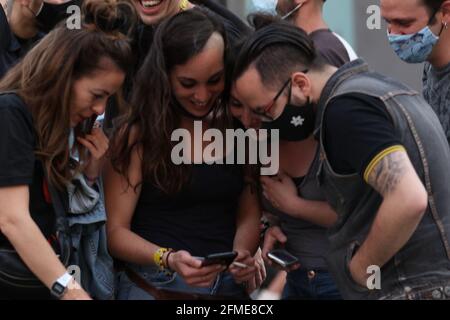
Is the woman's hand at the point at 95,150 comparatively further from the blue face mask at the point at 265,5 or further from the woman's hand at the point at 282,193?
the blue face mask at the point at 265,5

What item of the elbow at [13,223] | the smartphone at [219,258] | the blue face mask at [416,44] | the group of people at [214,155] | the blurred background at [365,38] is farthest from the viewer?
the blurred background at [365,38]

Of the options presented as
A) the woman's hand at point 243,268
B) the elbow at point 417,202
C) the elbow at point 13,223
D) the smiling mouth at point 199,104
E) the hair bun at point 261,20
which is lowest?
the woman's hand at point 243,268

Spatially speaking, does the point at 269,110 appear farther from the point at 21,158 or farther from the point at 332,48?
the point at 21,158

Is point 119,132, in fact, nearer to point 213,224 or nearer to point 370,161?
point 213,224

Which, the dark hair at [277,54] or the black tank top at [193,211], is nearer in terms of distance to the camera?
the dark hair at [277,54]

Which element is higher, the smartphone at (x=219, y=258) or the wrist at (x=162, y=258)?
the smartphone at (x=219, y=258)

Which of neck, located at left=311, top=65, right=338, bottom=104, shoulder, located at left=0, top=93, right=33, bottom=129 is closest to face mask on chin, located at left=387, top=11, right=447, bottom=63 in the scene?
neck, located at left=311, top=65, right=338, bottom=104

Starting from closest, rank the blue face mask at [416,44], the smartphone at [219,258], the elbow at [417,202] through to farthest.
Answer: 1. the elbow at [417,202]
2. the smartphone at [219,258]
3. the blue face mask at [416,44]

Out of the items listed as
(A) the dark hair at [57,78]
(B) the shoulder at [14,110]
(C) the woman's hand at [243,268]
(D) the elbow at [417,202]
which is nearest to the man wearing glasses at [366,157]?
(D) the elbow at [417,202]

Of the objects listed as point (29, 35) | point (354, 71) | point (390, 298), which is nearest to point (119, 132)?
point (29, 35)

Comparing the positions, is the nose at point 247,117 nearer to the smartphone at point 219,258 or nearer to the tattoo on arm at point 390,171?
the smartphone at point 219,258

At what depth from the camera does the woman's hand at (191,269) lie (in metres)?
3.57

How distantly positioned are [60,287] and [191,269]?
51 cm

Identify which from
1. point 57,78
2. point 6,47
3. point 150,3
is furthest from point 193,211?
point 6,47
